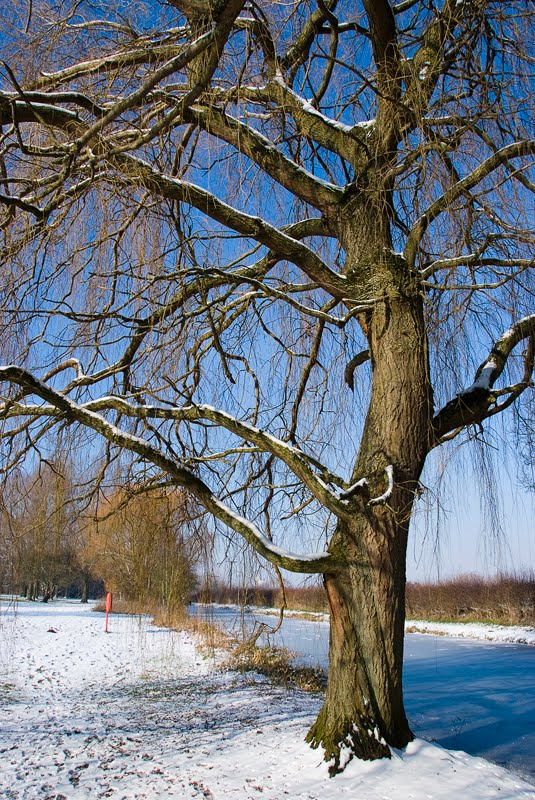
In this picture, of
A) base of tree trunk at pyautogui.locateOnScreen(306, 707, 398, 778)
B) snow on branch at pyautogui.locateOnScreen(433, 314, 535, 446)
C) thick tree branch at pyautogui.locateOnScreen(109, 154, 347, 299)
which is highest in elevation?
thick tree branch at pyautogui.locateOnScreen(109, 154, 347, 299)

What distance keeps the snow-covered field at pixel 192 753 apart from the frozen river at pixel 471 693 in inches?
30.9

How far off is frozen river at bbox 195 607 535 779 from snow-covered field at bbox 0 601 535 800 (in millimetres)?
785

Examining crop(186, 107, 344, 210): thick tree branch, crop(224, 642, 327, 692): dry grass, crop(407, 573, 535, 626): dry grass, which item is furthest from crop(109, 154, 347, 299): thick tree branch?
crop(407, 573, 535, 626): dry grass

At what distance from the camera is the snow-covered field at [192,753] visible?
122 inches

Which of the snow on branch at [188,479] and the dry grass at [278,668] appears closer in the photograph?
the snow on branch at [188,479]

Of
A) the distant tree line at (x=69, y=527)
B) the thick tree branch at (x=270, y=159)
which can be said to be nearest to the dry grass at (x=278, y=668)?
the distant tree line at (x=69, y=527)

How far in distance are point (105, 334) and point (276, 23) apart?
2063mm

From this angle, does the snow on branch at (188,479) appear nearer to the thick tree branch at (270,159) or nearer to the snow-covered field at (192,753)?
the snow-covered field at (192,753)

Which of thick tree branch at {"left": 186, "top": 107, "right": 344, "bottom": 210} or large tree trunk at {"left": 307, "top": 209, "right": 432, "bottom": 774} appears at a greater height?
thick tree branch at {"left": 186, "top": 107, "right": 344, "bottom": 210}

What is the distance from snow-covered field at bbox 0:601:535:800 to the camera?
310 cm

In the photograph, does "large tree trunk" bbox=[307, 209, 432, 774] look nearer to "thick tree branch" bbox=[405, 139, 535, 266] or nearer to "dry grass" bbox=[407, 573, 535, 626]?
"thick tree branch" bbox=[405, 139, 535, 266]

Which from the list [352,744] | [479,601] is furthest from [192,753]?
[479,601]

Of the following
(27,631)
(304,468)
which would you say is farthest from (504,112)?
(27,631)

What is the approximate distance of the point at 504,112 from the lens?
10.0 ft
